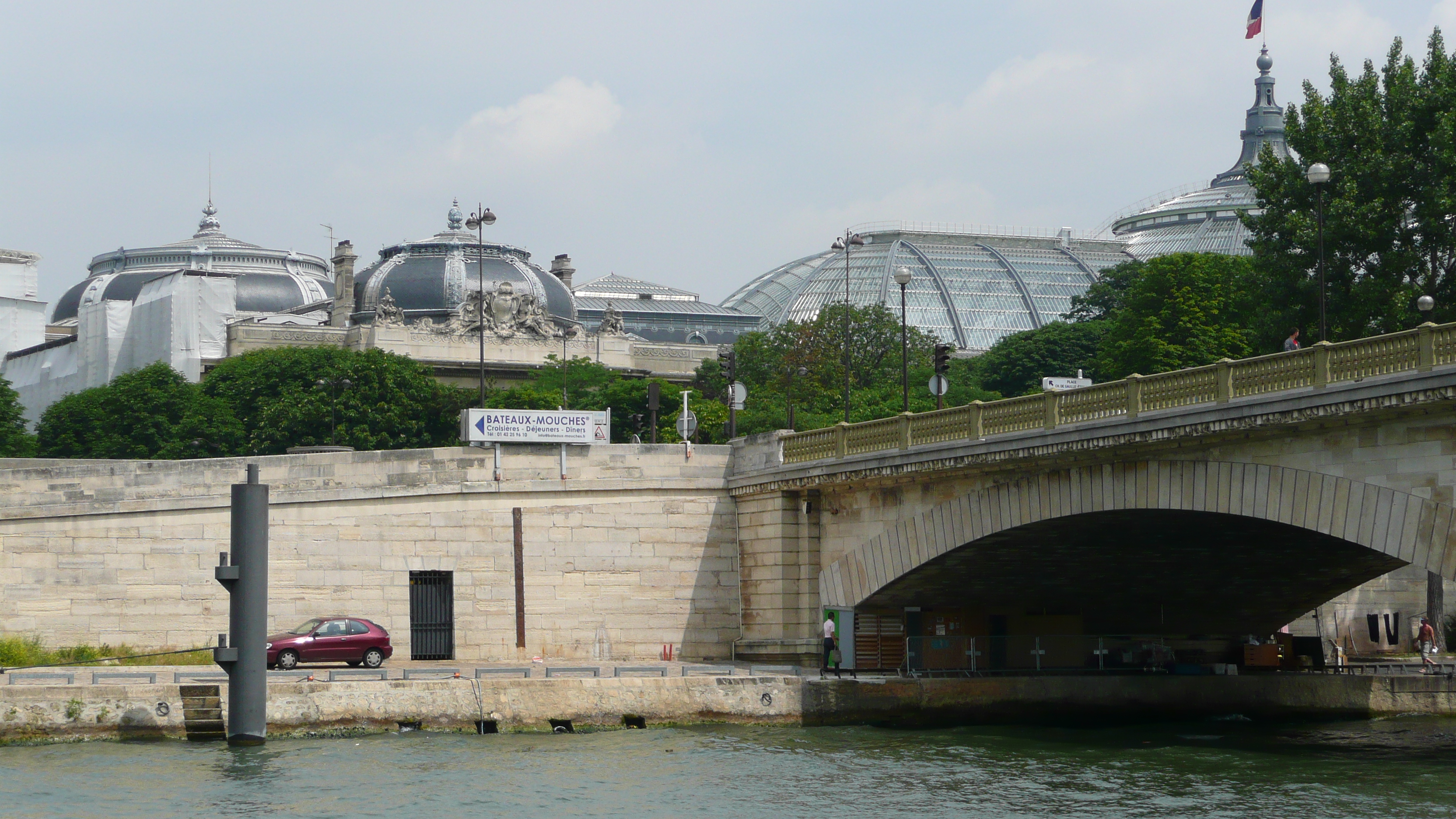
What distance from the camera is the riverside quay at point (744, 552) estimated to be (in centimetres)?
4050

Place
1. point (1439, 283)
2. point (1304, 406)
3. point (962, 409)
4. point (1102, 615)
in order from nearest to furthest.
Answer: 1. point (1304, 406)
2. point (962, 409)
3. point (1102, 615)
4. point (1439, 283)

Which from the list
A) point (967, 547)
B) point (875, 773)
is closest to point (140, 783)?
point (875, 773)

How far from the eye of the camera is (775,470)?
46.9m

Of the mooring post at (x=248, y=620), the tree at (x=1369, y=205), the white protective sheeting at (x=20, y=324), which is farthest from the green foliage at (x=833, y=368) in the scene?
the white protective sheeting at (x=20, y=324)

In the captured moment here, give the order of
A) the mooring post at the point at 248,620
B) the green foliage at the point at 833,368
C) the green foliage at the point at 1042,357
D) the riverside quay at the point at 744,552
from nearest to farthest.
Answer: the mooring post at the point at 248,620
the riverside quay at the point at 744,552
the green foliage at the point at 833,368
the green foliage at the point at 1042,357

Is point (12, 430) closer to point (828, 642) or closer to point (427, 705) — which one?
point (828, 642)

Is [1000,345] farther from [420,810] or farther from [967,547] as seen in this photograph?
[420,810]

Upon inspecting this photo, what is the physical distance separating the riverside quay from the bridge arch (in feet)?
0.31

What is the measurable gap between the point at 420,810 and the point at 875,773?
8177mm

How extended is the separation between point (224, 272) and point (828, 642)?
109m

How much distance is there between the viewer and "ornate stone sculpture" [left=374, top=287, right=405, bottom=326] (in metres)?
113

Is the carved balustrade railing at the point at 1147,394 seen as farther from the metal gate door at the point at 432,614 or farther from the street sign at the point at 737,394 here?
the metal gate door at the point at 432,614

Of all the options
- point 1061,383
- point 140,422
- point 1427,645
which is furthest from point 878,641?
point 140,422

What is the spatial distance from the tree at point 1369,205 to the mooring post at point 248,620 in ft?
111
